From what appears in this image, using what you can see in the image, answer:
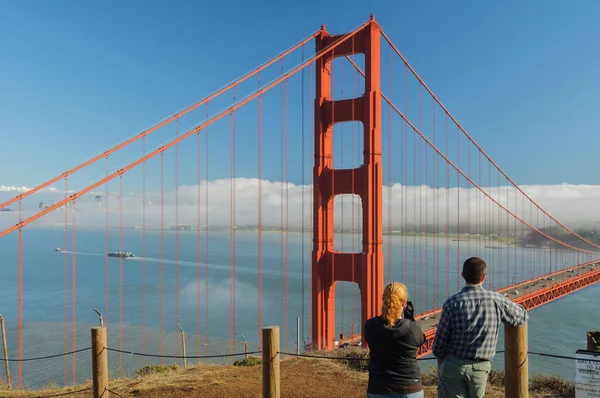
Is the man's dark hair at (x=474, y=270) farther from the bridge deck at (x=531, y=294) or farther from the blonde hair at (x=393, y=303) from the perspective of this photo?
→ the bridge deck at (x=531, y=294)

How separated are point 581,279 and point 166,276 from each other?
55483mm

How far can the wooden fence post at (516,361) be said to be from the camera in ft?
9.79

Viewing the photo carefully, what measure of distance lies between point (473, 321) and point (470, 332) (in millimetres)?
63

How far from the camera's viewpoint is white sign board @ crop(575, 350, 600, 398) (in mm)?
3039

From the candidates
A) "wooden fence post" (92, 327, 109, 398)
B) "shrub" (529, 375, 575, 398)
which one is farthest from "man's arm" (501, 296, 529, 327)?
"shrub" (529, 375, 575, 398)

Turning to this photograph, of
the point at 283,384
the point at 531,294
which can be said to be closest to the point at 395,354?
the point at 283,384

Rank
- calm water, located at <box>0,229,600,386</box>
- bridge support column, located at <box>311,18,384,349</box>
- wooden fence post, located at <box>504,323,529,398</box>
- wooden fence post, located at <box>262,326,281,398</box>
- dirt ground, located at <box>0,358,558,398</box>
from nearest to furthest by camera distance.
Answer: wooden fence post, located at <box>504,323,529,398</box> → wooden fence post, located at <box>262,326,281,398</box> → dirt ground, located at <box>0,358,558,398</box> → bridge support column, located at <box>311,18,384,349</box> → calm water, located at <box>0,229,600,386</box>

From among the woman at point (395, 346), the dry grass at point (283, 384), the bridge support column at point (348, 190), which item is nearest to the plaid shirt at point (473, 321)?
the woman at point (395, 346)

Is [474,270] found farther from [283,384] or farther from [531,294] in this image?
[531,294]

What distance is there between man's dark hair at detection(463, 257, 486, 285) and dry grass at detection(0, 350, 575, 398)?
3.67 m

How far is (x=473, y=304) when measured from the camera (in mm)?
2590

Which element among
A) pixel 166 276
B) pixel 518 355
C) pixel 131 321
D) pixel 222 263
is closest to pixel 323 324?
pixel 518 355

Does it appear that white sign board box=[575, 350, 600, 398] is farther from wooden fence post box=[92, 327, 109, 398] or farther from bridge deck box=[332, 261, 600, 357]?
bridge deck box=[332, 261, 600, 357]

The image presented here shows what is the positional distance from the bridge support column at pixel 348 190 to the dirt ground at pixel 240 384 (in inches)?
253
